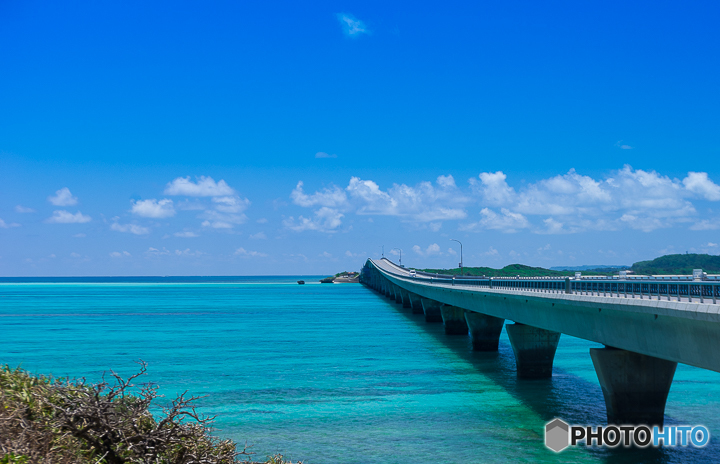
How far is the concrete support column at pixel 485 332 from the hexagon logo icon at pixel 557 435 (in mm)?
23966

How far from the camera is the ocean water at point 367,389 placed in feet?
69.1

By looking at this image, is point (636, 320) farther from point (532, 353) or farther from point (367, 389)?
point (532, 353)

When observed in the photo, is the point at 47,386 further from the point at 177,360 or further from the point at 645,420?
the point at 177,360

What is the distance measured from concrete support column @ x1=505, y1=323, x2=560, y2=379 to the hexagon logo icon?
36.1 ft

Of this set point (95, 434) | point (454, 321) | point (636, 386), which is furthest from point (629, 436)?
point (454, 321)

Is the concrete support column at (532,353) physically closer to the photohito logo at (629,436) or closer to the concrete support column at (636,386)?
the photohito logo at (629,436)

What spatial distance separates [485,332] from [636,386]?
26.5m

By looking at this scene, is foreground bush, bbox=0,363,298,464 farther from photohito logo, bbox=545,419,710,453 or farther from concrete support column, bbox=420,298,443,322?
concrete support column, bbox=420,298,443,322

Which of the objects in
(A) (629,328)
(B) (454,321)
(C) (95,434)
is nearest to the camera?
(C) (95,434)

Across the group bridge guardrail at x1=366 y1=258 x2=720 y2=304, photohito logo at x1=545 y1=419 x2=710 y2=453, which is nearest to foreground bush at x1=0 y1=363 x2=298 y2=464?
bridge guardrail at x1=366 y1=258 x2=720 y2=304

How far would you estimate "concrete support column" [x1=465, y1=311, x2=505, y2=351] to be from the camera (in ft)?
160

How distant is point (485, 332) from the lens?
48.8 meters

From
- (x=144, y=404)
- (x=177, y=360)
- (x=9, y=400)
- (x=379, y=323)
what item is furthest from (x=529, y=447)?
(x=379, y=323)

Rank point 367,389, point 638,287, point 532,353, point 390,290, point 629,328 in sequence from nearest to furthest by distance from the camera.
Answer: point 629,328 → point 638,287 → point 367,389 → point 532,353 → point 390,290
